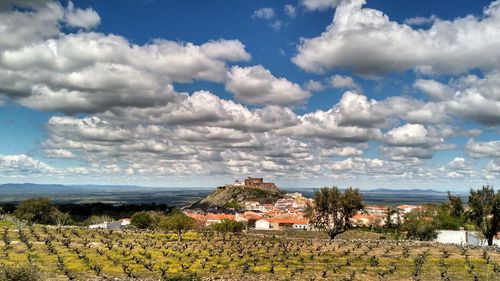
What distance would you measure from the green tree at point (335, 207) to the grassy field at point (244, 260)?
37.6ft

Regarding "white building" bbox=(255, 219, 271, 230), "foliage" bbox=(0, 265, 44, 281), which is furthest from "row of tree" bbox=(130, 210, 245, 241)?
"foliage" bbox=(0, 265, 44, 281)

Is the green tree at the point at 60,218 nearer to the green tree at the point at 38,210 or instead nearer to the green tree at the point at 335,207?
the green tree at the point at 38,210

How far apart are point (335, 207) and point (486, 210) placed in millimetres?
24489

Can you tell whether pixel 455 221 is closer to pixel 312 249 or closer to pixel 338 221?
pixel 338 221

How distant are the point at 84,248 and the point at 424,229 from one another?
7640cm

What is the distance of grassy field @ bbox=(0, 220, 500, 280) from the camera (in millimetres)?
41438

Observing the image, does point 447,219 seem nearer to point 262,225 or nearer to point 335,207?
point 335,207

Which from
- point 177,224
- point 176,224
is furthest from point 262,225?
point 177,224

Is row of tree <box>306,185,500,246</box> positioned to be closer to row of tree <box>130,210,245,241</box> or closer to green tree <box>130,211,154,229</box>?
row of tree <box>130,210,245,241</box>

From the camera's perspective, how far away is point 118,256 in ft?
167

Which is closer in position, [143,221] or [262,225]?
[143,221]

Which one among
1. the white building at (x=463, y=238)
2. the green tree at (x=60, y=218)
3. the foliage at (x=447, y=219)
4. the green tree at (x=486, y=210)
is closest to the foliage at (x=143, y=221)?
the green tree at (x=60, y=218)

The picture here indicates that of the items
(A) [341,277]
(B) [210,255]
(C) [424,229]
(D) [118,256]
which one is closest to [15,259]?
(D) [118,256]

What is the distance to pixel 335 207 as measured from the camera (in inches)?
3054
